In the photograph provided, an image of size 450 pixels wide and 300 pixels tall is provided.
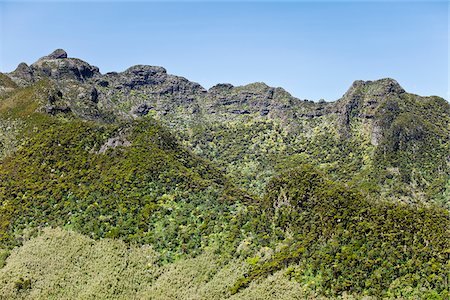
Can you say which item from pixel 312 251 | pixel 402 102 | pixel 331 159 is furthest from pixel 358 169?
pixel 312 251

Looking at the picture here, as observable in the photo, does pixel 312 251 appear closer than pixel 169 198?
Yes

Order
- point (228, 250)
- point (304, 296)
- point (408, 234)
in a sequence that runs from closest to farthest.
Result: 1. point (304, 296)
2. point (408, 234)
3. point (228, 250)

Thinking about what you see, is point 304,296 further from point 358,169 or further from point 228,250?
point 358,169

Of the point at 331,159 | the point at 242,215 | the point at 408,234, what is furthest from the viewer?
the point at 331,159

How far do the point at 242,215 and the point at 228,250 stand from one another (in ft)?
30.7

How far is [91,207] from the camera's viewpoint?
89.3 m

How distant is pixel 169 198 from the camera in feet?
299

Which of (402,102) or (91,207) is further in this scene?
(402,102)

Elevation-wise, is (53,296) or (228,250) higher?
(228,250)

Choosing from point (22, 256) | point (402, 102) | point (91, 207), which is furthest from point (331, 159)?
point (22, 256)

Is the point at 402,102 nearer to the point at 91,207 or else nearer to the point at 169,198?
the point at 169,198

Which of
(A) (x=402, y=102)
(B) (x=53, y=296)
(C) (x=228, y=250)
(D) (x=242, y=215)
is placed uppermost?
(A) (x=402, y=102)

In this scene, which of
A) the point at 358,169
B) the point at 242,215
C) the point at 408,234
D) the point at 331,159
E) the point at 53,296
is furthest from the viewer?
the point at 331,159

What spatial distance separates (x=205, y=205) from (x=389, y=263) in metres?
39.6
